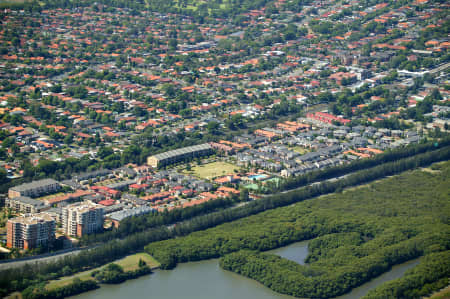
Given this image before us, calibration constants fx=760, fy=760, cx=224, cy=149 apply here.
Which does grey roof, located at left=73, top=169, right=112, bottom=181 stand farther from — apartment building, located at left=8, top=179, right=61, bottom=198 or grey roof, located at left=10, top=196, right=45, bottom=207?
grey roof, located at left=10, top=196, right=45, bottom=207

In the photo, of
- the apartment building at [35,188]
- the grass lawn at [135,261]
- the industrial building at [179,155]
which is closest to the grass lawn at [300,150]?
the industrial building at [179,155]

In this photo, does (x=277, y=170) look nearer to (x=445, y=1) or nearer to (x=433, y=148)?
(x=433, y=148)

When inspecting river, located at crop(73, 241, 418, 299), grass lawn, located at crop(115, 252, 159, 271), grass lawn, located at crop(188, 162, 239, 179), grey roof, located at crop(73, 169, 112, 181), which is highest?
grass lawn, located at crop(188, 162, 239, 179)

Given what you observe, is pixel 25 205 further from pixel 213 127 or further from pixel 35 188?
pixel 213 127

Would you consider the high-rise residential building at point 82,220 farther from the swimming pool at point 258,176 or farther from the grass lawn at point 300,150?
the grass lawn at point 300,150

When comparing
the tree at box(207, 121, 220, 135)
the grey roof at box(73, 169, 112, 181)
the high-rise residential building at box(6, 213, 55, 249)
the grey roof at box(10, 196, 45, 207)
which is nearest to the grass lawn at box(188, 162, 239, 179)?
the grey roof at box(73, 169, 112, 181)

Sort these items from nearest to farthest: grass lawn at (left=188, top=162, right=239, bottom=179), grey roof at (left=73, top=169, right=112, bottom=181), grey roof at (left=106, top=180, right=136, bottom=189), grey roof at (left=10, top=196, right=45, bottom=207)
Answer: grey roof at (left=10, top=196, right=45, bottom=207), grey roof at (left=106, top=180, right=136, bottom=189), grey roof at (left=73, top=169, right=112, bottom=181), grass lawn at (left=188, top=162, right=239, bottom=179)
